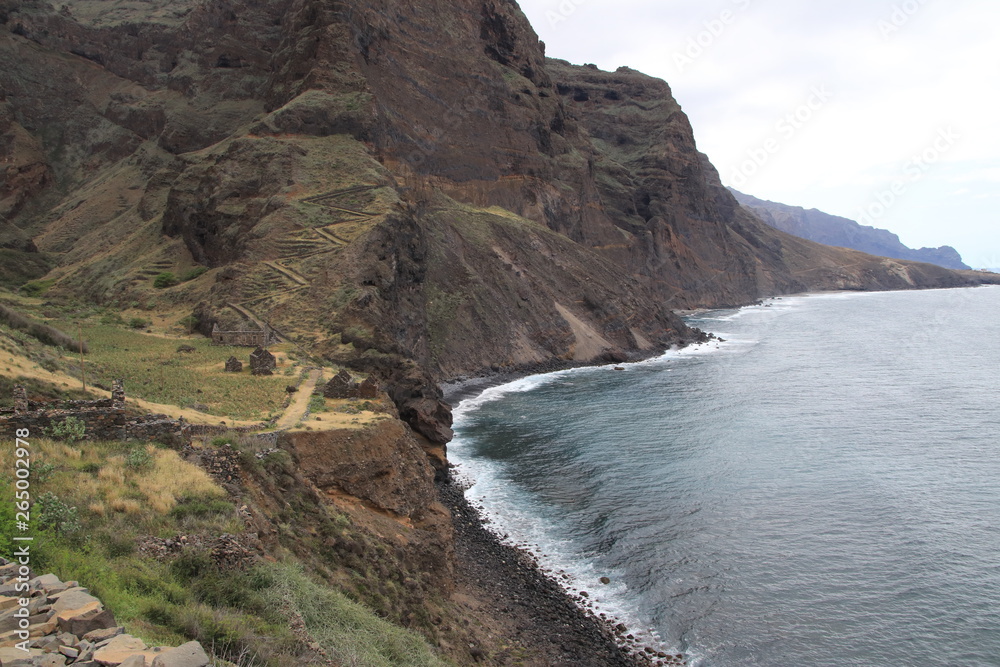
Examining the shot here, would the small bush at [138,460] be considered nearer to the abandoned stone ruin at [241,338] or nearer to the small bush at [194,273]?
the abandoned stone ruin at [241,338]

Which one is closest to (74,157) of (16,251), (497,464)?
(16,251)

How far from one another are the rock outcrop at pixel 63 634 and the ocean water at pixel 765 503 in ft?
69.4

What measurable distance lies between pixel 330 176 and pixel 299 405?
150 feet

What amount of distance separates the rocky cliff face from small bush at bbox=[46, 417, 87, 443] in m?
26.3

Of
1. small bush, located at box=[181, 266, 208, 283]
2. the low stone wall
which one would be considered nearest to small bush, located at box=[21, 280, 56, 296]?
small bush, located at box=[181, 266, 208, 283]

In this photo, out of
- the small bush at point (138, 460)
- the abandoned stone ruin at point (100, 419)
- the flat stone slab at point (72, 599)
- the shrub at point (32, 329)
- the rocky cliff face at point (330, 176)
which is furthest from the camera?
the rocky cliff face at point (330, 176)

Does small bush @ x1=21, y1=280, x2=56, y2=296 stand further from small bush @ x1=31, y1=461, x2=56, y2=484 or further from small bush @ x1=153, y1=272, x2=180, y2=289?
small bush @ x1=31, y1=461, x2=56, y2=484

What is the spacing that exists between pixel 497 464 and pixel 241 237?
117 feet

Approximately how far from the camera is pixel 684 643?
954 inches

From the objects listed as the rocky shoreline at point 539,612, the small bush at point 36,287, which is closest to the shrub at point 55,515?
the rocky shoreline at point 539,612

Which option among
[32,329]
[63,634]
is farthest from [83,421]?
[32,329]

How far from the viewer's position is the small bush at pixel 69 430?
1471 centimetres

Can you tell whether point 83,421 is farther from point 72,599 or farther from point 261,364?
point 261,364

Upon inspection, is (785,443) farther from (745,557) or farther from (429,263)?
(429,263)
